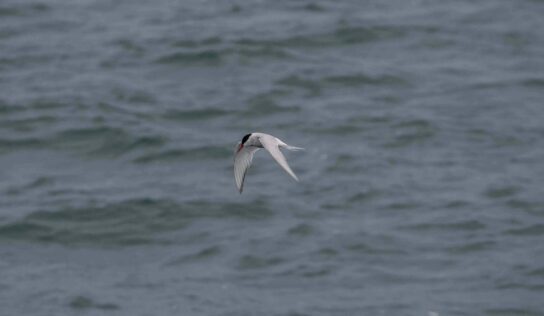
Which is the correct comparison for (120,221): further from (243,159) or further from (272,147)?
(272,147)

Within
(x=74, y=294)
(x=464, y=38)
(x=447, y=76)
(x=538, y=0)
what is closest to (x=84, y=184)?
(x=74, y=294)

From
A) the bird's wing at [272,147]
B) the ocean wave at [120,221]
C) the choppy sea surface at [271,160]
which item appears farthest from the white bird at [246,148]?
the ocean wave at [120,221]

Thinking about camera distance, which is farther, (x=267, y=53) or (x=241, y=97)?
(x=267, y=53)

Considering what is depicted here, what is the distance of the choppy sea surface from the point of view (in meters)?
17.7

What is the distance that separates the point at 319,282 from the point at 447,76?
7253 millimetres

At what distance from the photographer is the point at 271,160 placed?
2112 cm

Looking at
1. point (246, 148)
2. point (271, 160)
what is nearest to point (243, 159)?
point (246, 148)

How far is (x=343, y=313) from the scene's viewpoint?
1670 cm

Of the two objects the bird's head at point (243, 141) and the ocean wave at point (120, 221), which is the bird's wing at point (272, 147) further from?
the ocean wave at point (120, 221)

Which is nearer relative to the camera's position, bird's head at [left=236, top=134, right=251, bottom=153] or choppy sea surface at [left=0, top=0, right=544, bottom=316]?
bird's head at [left=236, top=134, right=251, bottom=153]

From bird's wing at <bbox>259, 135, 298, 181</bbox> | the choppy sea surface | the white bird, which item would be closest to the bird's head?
the white bird

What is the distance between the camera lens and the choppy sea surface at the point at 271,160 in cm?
1772

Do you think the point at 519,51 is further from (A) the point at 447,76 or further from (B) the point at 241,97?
(B) the point at 241,97

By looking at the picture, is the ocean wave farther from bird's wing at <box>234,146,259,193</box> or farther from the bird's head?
the bird's head
